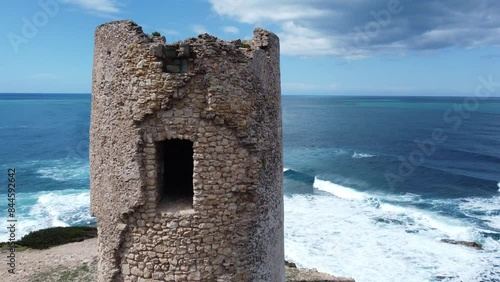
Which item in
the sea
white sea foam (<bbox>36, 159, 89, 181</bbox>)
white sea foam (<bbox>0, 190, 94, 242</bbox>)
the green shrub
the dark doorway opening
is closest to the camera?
the dark doorway opening

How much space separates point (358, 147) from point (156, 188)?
60793 mm

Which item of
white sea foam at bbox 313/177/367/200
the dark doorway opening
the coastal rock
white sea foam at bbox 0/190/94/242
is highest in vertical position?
the dark doorway opening

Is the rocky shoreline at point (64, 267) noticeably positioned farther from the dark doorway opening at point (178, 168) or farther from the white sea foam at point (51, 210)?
the dark doorway opening at point (178, 168)

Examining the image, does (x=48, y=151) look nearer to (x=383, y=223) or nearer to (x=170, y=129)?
(x=383, y=223)

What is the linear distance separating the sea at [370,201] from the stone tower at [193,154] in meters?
15.5

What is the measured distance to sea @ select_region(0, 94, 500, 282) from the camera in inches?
911

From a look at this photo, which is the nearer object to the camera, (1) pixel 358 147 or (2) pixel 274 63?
(2) pixel 274 63

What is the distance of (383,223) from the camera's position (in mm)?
29109

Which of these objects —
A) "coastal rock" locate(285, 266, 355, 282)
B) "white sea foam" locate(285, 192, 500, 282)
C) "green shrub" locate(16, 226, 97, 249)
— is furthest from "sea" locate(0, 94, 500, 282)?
"green shrub" locate(16, 226, 97, 249)

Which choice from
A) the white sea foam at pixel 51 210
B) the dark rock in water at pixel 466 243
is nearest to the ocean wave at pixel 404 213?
the dark rock in water at pixel 466 243

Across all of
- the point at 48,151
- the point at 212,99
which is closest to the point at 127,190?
the point at 212,99

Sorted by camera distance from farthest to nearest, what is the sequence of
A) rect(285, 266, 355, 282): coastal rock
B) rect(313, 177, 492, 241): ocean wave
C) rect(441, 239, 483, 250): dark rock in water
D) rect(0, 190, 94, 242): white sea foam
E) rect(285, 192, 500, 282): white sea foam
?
rect(0, 190, 94, 242): white sea foam → rect(313, 177, 492, 241): ocean wave → rect(441, 239, 483, 250): dark rock in water → rect(285, 192, 500, 282): white sea foam → rect(285, 266, 355, 282): coastal rock

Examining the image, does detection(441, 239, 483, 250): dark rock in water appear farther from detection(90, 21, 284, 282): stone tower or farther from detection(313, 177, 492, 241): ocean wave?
detection(90, 21, 284, 282): stone tower

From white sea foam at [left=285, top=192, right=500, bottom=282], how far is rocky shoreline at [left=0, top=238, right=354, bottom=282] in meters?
4.25
